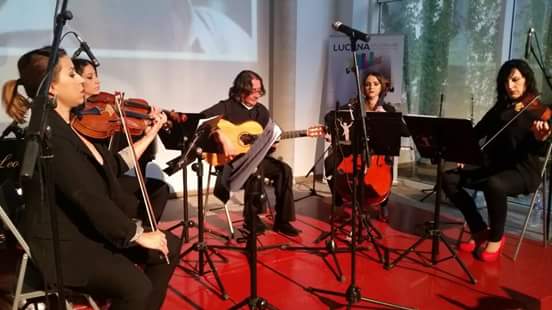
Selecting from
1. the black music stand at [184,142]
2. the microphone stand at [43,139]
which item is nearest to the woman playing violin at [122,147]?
the black music stand at [184,142]

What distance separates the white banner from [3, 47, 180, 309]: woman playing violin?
11.4 ft

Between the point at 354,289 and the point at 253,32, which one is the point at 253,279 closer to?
the point at 354,289

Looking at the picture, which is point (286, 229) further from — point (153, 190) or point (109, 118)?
point (109, 118)

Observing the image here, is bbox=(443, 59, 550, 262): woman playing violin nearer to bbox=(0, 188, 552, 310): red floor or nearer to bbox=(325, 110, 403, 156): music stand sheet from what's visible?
bbox=(0, 188, 552, 310): red floor

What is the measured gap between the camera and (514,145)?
10.4ft

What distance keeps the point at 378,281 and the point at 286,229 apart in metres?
0.99

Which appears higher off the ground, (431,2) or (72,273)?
(431,2)

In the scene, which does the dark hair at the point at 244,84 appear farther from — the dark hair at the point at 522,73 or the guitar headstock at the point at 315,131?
the dark hair at the point at 522,73

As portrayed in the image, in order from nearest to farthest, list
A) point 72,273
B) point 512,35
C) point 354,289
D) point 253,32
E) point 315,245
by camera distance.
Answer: point 72,273 < point 354,289 < point 315,245 < point 512,35 < point 253,32

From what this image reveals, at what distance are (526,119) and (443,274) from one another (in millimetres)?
1189

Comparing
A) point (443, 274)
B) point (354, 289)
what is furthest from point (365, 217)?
point (354, 289)

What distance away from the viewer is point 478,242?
126 inches

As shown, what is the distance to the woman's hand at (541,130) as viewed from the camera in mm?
2768

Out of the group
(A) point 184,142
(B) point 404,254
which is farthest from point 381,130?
(A) point 184,142
